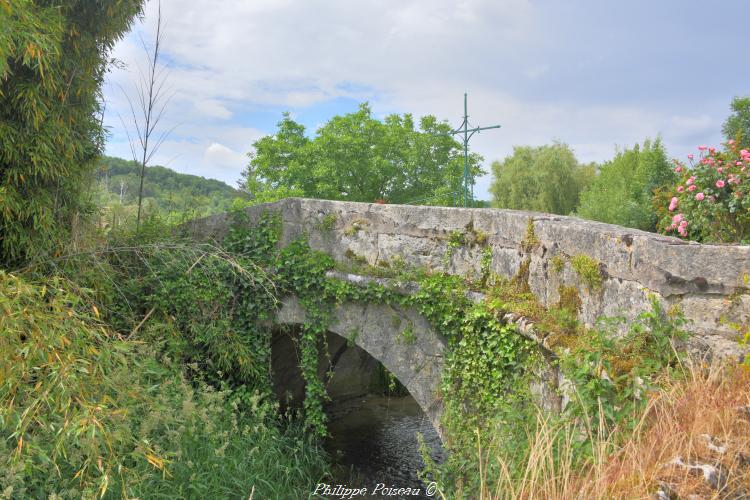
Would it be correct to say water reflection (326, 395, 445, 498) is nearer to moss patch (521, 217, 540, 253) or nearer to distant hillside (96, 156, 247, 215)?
moss patch (521, 217, 540, 253)

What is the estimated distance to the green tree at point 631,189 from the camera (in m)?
13.9

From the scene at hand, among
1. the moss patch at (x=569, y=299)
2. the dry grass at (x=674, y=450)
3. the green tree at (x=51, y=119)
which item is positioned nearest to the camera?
the dry grass at (x=674, y=450)

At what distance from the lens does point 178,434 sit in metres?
4.96

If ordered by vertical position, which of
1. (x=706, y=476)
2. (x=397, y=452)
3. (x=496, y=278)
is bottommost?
(x=397, y=452)

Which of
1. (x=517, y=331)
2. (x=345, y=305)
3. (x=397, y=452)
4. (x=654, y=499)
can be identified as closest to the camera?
Answer: (x=654, y=499)

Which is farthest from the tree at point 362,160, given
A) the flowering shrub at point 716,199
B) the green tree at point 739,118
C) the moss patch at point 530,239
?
the moss patch at point 530,239

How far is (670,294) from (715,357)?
42 centimetres

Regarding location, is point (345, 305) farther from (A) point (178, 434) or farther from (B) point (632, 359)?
(B) point (632, 359)

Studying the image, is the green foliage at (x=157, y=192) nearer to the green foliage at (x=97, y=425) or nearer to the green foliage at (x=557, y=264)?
the green foliage at (x=97, y=425)

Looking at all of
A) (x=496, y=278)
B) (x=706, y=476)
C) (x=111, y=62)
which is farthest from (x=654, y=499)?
(x=111, y=62)

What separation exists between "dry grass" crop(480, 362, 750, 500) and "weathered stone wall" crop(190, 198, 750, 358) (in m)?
0.39

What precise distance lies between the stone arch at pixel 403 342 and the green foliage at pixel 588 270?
5.68ft

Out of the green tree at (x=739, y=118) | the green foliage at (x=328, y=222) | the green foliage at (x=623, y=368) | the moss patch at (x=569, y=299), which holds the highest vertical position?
the green tree at (x=739, y=118)

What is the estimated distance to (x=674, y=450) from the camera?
265 cm
